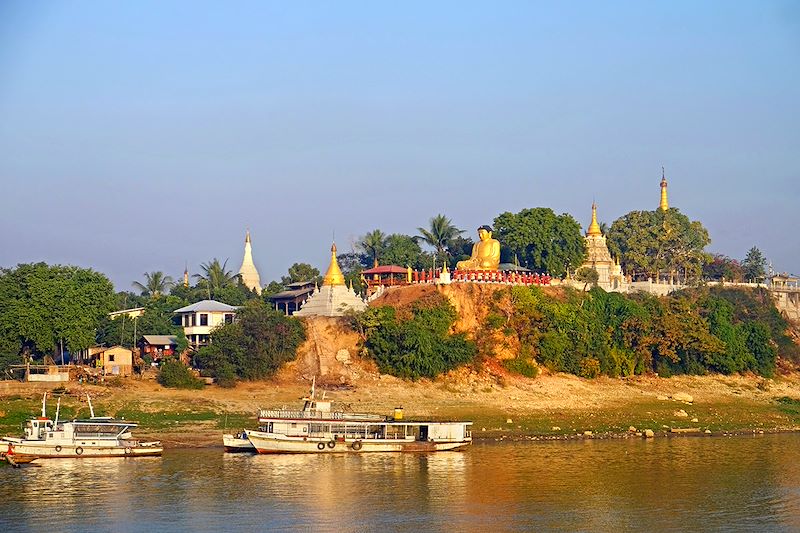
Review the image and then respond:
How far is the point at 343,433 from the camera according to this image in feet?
204

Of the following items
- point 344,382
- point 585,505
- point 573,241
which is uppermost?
point 573,241

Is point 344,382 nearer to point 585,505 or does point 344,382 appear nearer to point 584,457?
point 584,457

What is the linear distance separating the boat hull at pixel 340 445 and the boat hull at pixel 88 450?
16.4 feet

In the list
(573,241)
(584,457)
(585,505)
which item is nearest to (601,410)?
(584,457)

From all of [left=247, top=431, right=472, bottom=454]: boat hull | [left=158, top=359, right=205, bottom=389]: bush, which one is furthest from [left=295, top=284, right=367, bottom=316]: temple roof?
[left=247, top=431, right=472, bottom=454]: boat hull

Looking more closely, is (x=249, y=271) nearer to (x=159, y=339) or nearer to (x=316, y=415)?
(x=159, y=339)

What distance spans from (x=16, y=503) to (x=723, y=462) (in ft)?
101

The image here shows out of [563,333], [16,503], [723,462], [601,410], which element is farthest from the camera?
[563,333]

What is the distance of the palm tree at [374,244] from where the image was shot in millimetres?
99625

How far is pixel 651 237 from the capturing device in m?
99.0

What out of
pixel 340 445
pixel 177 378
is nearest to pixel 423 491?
pixel 340 445

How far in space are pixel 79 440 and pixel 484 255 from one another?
36.0 metres

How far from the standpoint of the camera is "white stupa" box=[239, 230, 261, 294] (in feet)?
355

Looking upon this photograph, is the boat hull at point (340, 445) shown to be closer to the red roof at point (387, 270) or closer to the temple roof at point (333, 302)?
the temple roof at point (333, 302)
